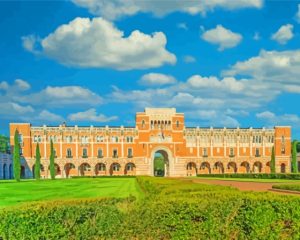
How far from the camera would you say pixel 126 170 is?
3396 inches

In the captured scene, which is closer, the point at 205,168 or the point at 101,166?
the point at 101,166

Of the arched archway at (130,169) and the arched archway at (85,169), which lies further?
the arched archway at (130,169)

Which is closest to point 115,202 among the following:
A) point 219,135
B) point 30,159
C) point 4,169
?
point 4,169

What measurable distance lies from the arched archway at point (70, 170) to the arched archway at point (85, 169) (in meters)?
1.30

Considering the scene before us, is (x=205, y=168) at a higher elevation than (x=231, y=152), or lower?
lower

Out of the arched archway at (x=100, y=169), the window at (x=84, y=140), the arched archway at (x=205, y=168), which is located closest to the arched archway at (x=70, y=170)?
the arched archway at (x=100, y=169)

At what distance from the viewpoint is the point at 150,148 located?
85062mm

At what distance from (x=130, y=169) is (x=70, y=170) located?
1209cm

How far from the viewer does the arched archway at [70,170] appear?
83.8 meters

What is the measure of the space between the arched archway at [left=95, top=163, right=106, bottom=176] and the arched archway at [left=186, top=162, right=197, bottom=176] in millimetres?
17196

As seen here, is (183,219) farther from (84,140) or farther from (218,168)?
(218,168)

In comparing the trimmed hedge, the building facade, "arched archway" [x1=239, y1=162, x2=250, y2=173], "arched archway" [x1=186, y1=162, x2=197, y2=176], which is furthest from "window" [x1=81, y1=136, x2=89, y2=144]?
the trimmed hedge

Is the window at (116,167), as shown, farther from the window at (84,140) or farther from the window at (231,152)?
the window at (231,152)

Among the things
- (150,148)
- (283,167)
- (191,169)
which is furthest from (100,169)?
(283,167)
